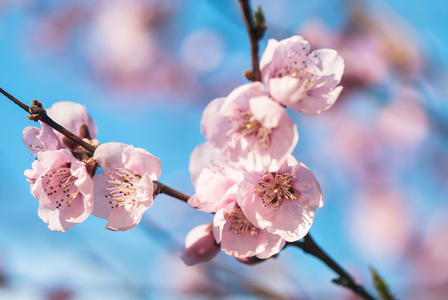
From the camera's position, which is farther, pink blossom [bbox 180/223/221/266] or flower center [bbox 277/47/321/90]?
pink blossom [bbox 180/223/221/266]

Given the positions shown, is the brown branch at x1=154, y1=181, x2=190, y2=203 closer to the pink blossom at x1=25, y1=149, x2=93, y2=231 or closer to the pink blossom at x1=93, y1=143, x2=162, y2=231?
the pink blossom at x1=93, y1=143, x2=162, y2=231

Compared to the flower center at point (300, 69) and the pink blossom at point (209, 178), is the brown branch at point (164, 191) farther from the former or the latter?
the flower center at point (300, 69)

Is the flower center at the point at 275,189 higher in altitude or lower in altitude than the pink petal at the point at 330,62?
lower

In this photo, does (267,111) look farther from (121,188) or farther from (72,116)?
(72,116)

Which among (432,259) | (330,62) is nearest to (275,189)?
(330,62)

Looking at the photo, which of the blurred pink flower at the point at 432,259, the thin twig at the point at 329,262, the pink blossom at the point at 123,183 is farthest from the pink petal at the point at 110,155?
the blurred pink flower at the point at 432,259

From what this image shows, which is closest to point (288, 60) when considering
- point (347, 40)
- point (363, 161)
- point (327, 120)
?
point (347, 40)

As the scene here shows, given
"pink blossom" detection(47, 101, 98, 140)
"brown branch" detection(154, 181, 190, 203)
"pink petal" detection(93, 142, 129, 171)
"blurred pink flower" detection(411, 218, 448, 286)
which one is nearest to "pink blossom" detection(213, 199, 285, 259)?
"brown branch" detection(154, 181, 190, 203)

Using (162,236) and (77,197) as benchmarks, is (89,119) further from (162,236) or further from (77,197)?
(162,236)
